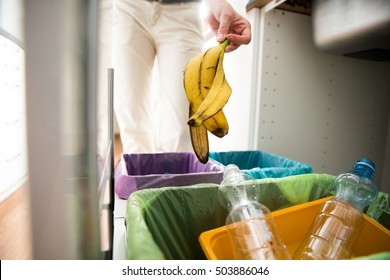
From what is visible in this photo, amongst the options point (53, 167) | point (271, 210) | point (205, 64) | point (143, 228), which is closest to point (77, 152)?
point (53, 167)

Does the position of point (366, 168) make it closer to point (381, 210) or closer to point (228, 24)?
point (381, 210)

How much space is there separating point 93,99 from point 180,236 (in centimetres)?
27

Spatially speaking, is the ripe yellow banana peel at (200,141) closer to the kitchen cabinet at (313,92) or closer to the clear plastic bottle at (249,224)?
the clear plastic bottle at (249,224)

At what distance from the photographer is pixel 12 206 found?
194mm

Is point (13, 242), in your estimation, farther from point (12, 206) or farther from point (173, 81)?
point (173, 81)

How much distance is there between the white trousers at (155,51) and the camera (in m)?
0.54

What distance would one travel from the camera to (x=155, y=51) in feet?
1.93

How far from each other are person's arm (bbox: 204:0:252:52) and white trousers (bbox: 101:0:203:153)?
0.41 feet

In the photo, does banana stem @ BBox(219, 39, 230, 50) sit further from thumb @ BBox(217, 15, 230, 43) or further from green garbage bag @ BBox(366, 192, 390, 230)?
green garbage bag @ BBox(366, 192, 390, 230)

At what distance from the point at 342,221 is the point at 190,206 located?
255mm

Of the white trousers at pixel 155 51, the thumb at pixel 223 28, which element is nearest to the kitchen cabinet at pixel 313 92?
the white trousers at pixel 155 51

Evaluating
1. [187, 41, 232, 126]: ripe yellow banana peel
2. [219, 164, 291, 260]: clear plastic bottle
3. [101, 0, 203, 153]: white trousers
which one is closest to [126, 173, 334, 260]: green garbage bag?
[219, 164, 291, 260]: clear plastic bottle

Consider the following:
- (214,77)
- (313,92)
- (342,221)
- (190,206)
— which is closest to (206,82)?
(214,77)

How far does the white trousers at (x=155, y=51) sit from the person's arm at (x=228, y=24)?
0.41 feet
